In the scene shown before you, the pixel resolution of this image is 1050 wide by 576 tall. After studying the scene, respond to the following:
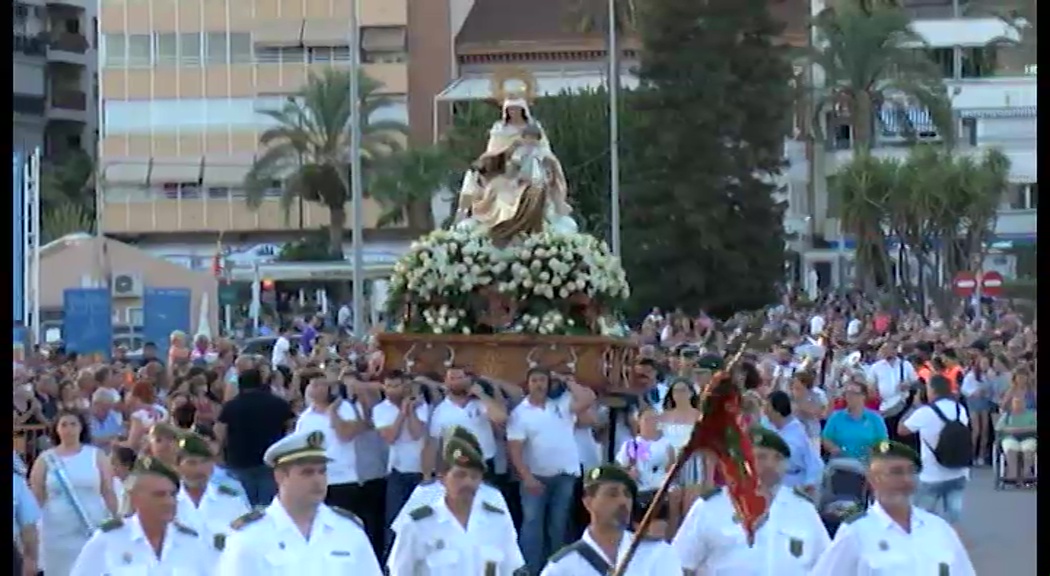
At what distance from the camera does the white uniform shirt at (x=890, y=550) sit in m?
9.75

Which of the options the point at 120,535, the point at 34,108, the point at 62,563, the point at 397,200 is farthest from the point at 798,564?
the point at 34,108

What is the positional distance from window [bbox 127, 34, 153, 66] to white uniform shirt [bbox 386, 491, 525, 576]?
68.9 metres

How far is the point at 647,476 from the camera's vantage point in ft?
50.5

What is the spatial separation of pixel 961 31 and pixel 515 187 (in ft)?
181

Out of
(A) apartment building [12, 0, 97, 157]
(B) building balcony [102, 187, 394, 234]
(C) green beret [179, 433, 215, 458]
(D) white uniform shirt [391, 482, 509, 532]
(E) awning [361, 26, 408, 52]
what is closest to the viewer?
(D) white uniform shirt [391, 482, 509, 532]

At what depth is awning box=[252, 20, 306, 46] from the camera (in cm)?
7712

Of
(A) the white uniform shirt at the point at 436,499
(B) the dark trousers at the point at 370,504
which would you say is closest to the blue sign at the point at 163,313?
(B) the dark trousers at the point at 370,504

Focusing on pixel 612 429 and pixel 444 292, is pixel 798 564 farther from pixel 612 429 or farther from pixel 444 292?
pixel 444 292

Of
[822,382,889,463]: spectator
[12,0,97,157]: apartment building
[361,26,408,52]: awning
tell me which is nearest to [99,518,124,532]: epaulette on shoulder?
[822,382,889,463]: spectator

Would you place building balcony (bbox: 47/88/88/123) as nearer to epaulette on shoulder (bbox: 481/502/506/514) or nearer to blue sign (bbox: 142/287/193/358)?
blue sign (bbox: 142/287/193/358)

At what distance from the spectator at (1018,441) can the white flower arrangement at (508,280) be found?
14.2 feet

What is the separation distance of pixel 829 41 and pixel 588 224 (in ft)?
27.9

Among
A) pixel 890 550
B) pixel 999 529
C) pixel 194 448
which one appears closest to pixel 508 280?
pixel 999 529
